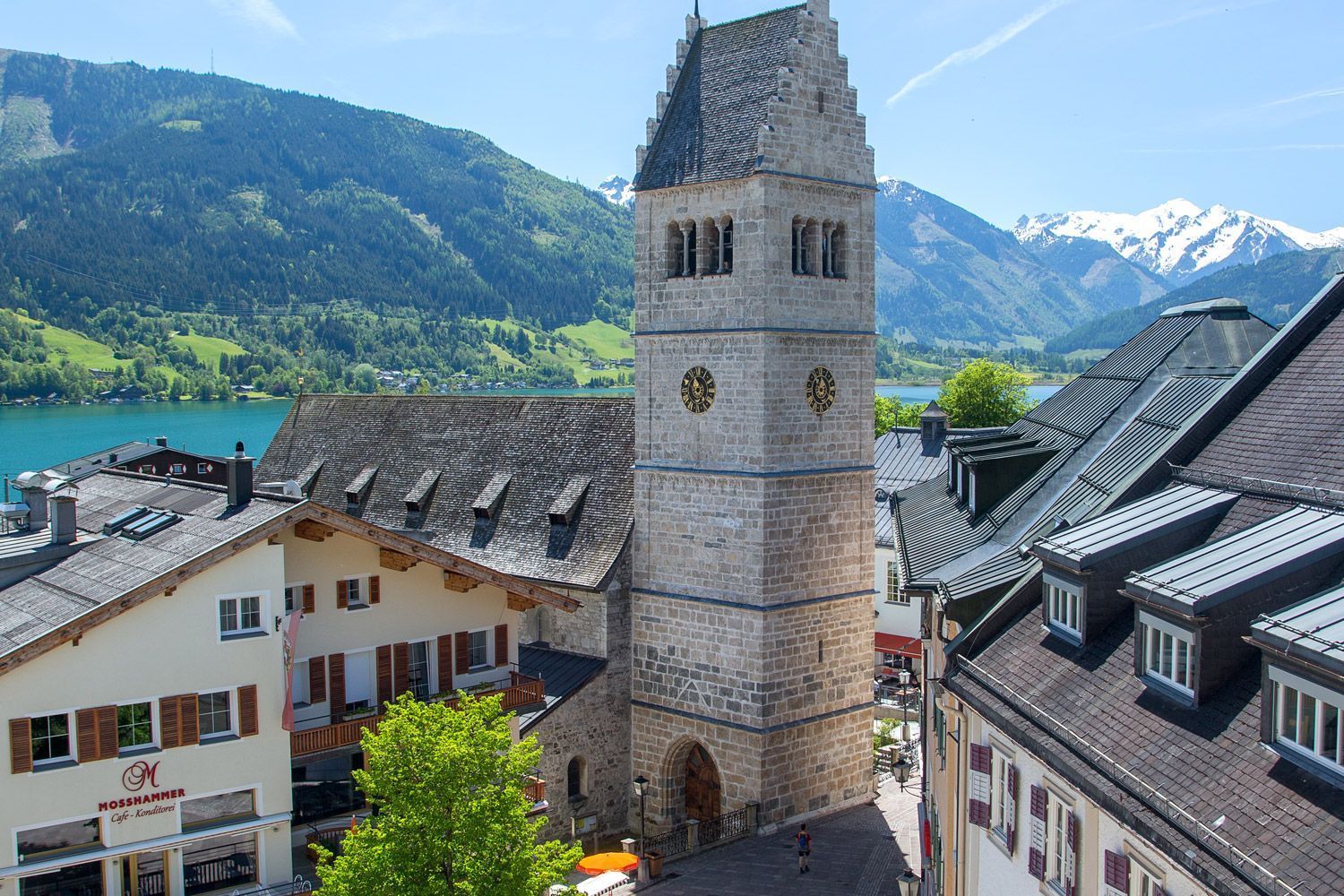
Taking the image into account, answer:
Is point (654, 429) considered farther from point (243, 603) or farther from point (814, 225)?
point (243, 603)

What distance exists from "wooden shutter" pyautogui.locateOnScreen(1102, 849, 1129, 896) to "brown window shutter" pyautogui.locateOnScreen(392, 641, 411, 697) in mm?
19413

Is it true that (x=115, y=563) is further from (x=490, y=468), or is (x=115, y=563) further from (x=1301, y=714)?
(x=1301, y=714)

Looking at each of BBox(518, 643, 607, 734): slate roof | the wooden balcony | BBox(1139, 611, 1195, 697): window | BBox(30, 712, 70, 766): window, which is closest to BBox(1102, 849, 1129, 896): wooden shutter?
BBox(1139, 611, 1195, 697): window

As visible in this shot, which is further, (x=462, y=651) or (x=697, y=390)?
(x=697, y=390)

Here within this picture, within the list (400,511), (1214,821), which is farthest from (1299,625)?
(400,511)

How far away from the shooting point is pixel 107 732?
84.0ft

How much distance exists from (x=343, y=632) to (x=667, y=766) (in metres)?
13.0

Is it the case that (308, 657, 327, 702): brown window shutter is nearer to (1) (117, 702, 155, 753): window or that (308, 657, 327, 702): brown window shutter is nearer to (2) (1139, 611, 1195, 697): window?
(1) (117, 702, 155, 753): window

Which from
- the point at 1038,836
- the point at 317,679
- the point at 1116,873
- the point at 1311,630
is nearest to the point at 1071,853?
the point at 1038,836

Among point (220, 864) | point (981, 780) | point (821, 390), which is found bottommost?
point (220, 864)

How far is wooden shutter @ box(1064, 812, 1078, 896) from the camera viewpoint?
1653 cm

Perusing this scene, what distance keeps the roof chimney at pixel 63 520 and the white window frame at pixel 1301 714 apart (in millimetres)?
25827

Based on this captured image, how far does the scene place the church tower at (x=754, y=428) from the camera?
37.7 metres

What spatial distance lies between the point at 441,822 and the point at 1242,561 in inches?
586
